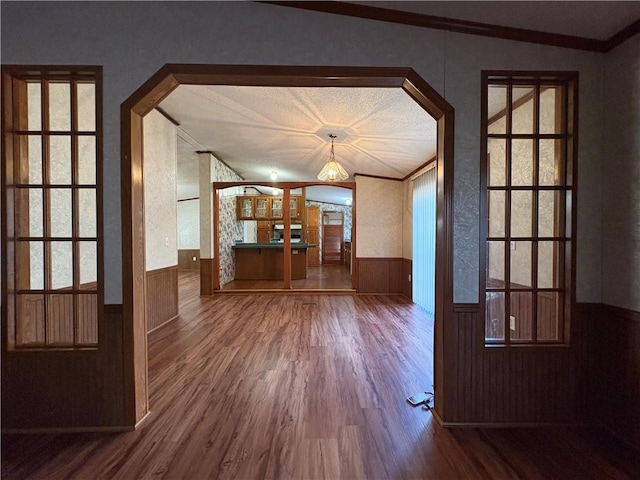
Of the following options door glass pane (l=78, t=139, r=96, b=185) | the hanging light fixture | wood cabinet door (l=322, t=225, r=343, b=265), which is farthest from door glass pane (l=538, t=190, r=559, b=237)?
wood cabinet door (l=322, t=225, r=343, b=265)

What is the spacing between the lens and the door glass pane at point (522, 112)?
2254 mm

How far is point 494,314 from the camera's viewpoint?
2066 millimetres

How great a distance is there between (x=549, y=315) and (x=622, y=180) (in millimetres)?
928

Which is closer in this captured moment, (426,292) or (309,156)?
(426,292)

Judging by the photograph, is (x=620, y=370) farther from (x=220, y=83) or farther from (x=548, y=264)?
(x=220, y=83)

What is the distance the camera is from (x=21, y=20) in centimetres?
169

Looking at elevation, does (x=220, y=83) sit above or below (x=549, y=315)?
above

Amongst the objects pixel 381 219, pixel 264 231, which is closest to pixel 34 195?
Answer: pixel 381 219

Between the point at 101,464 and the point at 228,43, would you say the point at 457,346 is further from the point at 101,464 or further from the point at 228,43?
the point at 228,43

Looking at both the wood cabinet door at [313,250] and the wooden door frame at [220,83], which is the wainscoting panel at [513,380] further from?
the wood cabinet door at [313,250]

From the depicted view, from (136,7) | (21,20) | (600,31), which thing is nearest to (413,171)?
(600,31)

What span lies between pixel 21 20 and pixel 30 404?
225cm

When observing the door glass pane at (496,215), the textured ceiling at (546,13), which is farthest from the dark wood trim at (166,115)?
the door glass pane at (496,215)

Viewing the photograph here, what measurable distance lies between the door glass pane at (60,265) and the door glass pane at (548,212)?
3465 mm
